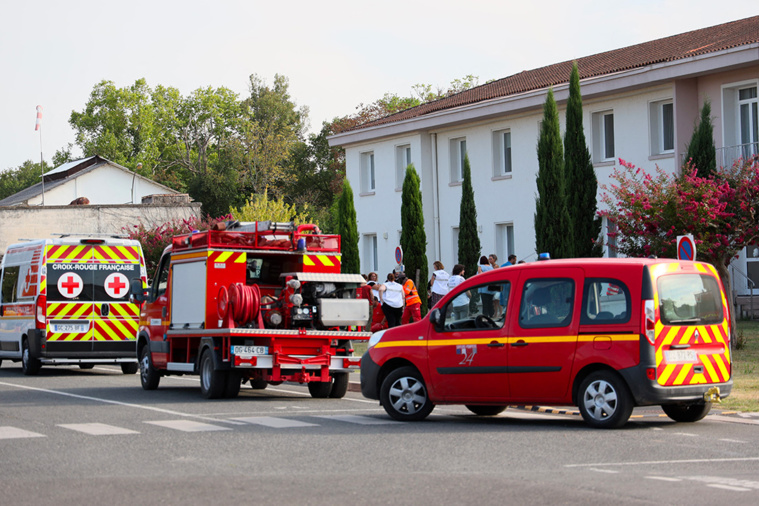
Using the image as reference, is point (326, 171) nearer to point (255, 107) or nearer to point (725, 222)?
point (255, 107)

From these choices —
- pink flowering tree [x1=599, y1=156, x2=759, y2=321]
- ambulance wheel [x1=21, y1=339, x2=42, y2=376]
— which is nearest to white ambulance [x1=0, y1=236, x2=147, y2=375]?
ambulance wheel [x1=21, y1=339, x2=42, y2=376]

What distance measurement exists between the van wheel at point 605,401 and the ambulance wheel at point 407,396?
6.68ft

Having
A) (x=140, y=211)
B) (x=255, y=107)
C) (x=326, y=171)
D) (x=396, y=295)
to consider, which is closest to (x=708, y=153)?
(x=396, y=295)

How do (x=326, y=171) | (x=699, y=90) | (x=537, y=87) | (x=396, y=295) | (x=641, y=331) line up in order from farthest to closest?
1. (x=326, y=171)
2. (x=537, y=87)
3. (x=699, y=90)
4. (x=396, y=295)
5. (x=641, y=331)

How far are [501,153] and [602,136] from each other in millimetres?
4511

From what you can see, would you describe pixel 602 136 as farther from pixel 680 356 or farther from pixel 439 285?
pixel 680 356

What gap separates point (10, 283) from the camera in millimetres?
Result: 23688

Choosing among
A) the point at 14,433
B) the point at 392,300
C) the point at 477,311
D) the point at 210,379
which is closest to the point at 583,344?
the point at 477,311

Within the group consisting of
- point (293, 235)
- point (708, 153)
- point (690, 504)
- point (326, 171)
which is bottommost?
point (690, 504)

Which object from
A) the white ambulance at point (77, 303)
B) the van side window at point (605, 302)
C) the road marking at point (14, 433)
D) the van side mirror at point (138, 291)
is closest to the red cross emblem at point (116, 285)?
the white ambulance at point (77, 303)

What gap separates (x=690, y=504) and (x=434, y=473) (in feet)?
7.13

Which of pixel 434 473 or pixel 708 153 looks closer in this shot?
pixel 434 473

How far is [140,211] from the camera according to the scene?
182 ft

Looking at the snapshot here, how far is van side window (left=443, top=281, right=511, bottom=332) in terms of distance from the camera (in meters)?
12.7
